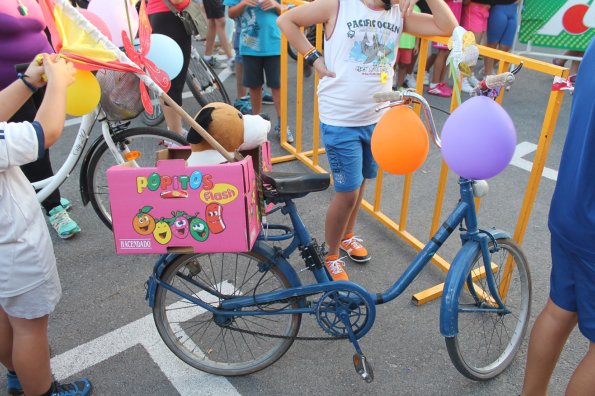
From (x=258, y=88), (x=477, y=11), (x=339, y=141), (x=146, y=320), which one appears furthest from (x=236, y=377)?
(x=477, y=11)

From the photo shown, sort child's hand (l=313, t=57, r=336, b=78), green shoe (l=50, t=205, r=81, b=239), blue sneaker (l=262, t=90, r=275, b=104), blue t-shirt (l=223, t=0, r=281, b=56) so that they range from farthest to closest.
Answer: blue sneaker (l=262, t=90, r=275, b=104)
blue t-shirt (l=223, t=0, r=281, b=56)
green shoe (l=50, t=205, r=81, b=239)
child's hand (l=313, t=57, r=336, b=78)

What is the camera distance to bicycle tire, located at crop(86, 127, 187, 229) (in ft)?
10.3

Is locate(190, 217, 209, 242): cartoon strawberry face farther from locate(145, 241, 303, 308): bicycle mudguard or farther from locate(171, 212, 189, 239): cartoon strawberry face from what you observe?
locate(145, 241, 303, 308): bicycle mudguard

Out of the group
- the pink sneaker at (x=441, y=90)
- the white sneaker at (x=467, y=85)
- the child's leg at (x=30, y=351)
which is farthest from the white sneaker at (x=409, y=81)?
the child's leg at (x=30, y=351)

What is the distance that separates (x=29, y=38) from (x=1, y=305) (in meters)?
1.39

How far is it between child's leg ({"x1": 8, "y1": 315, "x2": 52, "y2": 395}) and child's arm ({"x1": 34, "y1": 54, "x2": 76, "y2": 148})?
2.49 feet

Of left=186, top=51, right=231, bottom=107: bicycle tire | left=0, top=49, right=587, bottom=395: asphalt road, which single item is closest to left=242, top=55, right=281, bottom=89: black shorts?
left=186, top=51, right=231, bottom=107: bicycle tire

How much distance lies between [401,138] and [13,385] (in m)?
2.04

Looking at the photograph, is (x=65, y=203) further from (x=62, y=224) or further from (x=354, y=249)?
(x=354, y=249)

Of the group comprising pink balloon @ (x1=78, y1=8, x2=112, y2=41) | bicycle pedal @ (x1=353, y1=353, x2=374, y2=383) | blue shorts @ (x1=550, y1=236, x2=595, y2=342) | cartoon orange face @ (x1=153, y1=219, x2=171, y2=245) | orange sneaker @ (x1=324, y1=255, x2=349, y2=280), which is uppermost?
pink balloon @ (x1=78, y1=8, x2=112, y2=41)

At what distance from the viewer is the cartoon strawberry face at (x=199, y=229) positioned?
1.89 meters

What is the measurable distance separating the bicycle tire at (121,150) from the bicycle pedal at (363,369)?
5.70 ft

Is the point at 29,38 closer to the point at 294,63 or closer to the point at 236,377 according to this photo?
the point at 236,377

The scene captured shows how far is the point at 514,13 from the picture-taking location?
6.16 meters
